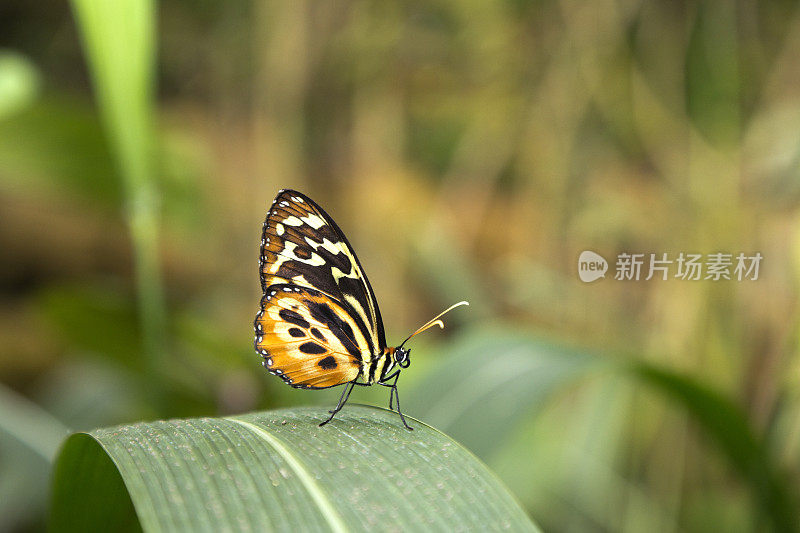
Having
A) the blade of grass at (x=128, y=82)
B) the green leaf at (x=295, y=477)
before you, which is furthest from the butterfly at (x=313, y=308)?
the blade of grass at (x=128, y=82)

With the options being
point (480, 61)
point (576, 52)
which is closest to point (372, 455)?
point (576, 52)

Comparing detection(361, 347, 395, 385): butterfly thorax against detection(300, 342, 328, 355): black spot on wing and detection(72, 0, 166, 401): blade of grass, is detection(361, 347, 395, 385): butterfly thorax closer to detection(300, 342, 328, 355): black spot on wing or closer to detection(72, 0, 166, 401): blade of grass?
detection(300, 342, 328, 355): black spot on wing

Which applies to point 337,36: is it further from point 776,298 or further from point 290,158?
point 776,298

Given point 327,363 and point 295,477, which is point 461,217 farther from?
point 295,477

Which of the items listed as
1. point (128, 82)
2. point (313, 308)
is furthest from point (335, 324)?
point (128, 82)

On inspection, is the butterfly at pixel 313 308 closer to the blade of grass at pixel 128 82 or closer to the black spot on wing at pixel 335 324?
the black spot on wing at pixel 335 324

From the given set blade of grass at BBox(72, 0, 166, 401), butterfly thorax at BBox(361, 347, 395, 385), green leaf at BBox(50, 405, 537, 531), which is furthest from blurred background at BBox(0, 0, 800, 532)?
green leaf at BBox(50, 405, 537, 531)
